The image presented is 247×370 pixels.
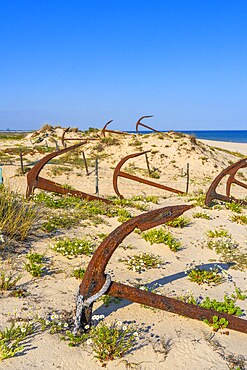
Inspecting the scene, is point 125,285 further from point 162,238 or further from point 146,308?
point 162,238

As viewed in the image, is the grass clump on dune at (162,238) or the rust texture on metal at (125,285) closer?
the rust texture on metal at (125,285)

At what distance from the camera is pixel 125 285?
8.67 feet

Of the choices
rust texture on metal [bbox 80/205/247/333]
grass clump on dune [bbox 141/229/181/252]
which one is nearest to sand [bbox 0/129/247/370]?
grass clump on dune [bbox 141/229/181/252]

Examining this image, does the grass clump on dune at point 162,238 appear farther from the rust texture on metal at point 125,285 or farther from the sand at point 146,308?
the rust texture on metal at point 125,285

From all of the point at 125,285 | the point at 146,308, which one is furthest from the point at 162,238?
the point at 125,285

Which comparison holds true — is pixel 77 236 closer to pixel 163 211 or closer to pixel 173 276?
pixel 173 276

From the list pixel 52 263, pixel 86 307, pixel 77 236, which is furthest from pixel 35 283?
pixel 77 236

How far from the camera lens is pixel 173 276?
4062 mm

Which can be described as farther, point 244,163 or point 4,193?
point 244,163

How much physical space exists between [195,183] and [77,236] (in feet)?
29.5

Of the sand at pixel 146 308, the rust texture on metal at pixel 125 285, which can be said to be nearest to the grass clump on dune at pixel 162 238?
the sand at pixel 146 308

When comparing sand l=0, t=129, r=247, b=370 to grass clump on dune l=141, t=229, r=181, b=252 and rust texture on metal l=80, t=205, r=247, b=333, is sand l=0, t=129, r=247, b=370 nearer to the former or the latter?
grass clump on dune l=141, t=229, r=181, b=252

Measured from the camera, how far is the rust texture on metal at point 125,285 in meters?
2.53

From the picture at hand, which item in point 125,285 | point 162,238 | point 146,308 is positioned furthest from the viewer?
→ point 162,238
